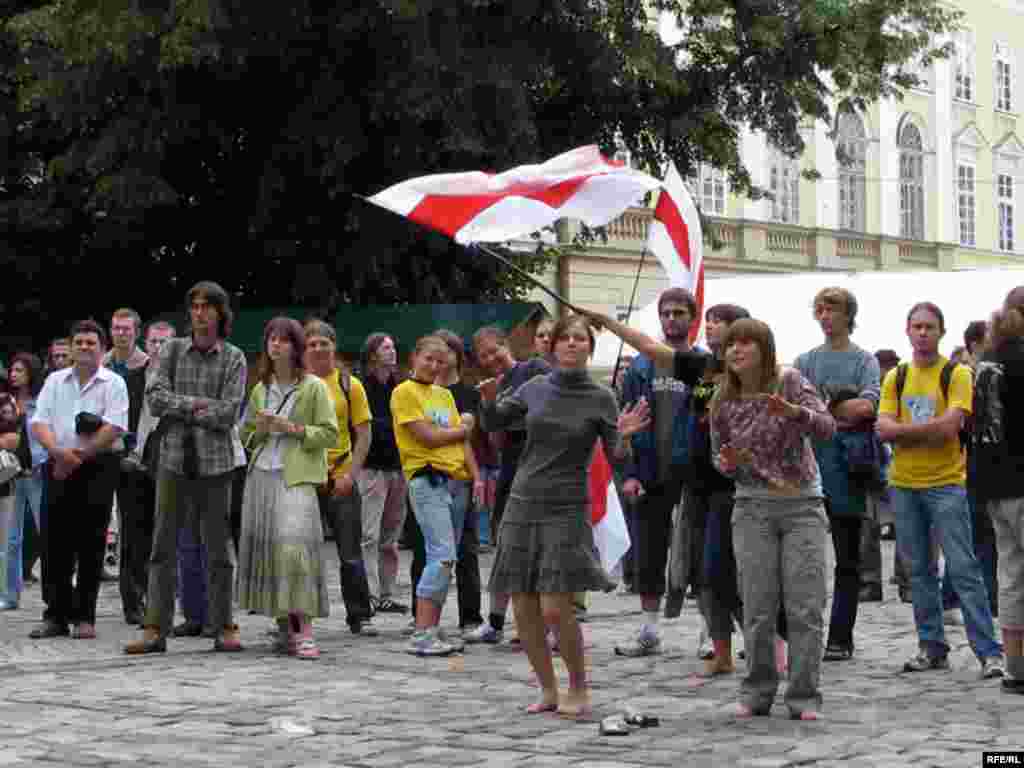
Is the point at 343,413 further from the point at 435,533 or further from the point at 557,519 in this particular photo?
the point at 557,519

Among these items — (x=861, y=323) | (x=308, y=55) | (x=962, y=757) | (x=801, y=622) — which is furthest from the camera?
(x=861, y=323)

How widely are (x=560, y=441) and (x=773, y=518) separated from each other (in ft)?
3.25

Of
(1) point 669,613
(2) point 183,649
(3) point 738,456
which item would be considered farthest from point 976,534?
(2) point 183,649

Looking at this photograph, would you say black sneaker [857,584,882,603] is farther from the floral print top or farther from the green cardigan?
the floral print top

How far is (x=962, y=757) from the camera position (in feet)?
25.2

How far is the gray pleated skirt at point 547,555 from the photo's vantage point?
346 inches

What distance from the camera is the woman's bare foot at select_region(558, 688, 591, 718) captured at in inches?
346

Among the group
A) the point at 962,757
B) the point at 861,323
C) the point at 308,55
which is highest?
the point at 308,55

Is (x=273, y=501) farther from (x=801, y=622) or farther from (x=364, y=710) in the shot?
(x=801, y=622)

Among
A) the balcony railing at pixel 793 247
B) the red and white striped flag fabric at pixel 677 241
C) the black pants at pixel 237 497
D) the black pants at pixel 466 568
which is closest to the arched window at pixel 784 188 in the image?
the balcony railing at pixel 793 247

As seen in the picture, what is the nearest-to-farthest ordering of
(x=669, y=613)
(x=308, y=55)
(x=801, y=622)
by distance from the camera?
1. (x=801, y=622)
2. (x=669, y=613)
3. (x=308, y=55)

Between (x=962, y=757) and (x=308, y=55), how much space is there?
55.2ft

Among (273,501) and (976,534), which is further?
(976,534)

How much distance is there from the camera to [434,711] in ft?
29.6
